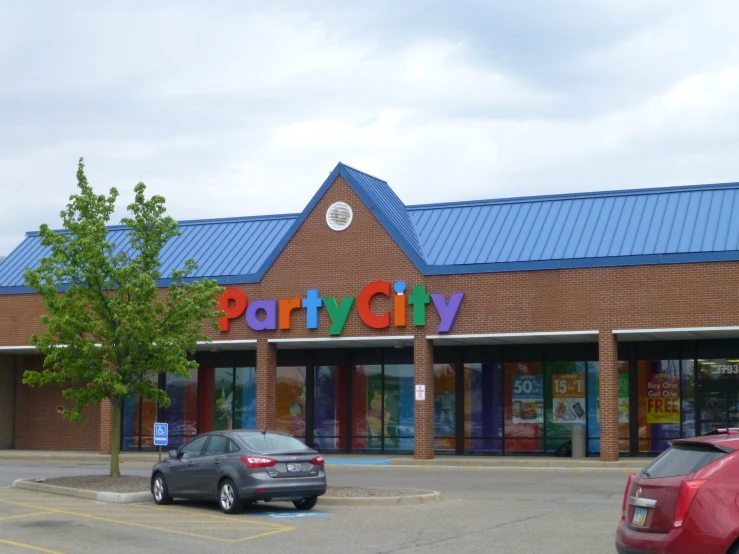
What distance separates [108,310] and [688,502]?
17.4 metres

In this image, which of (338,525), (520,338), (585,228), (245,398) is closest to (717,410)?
(520,338)

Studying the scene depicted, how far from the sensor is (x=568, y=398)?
35094 mm

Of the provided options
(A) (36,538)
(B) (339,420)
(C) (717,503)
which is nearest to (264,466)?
(A) (36,538)

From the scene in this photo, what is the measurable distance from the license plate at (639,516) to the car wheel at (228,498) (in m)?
9.29

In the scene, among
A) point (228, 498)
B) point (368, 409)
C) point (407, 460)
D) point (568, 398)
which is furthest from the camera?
point (368, 409)

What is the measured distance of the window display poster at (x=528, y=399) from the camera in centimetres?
3553

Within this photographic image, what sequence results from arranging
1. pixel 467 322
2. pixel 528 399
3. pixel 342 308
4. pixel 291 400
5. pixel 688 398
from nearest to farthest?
pixel 467 322, pixel 688 398, pixel 342 308, pixel 528 399, pixel 291 400

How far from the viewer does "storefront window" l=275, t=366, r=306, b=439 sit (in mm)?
38688

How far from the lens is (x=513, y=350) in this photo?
118 feet

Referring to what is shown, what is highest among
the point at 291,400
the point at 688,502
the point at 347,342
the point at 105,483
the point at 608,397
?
the point at 347,342

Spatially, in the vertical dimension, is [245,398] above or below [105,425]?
above

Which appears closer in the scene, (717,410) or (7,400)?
(717,410)

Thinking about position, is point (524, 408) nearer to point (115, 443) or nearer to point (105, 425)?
point (105, 425)

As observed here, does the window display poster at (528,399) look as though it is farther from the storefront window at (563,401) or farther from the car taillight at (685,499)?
the car taillight at (685,499)
